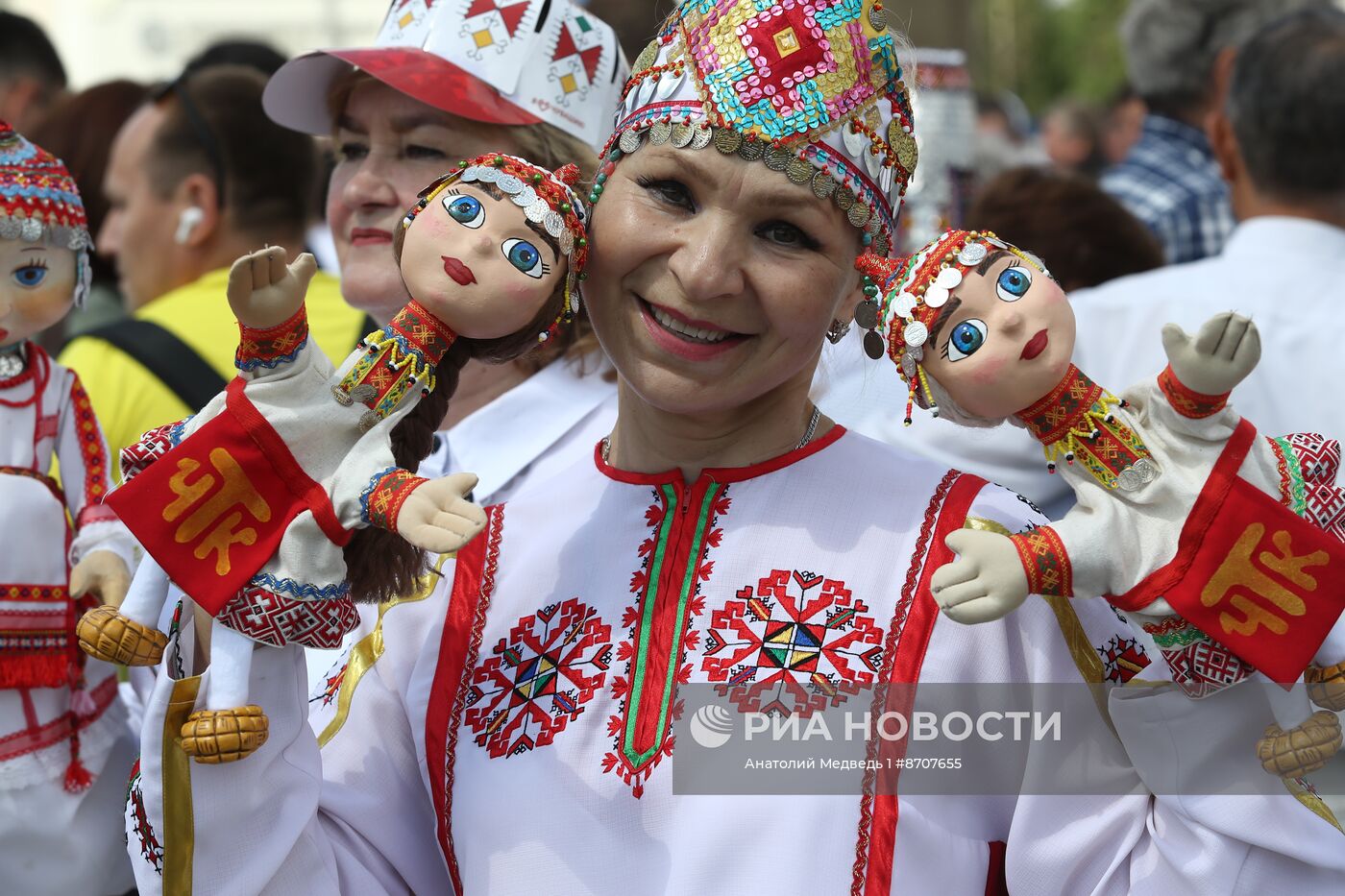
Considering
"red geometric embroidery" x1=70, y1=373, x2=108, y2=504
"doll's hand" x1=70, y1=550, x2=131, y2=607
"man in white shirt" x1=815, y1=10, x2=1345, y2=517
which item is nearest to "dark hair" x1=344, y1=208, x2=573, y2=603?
"doll's hand" x1=70, y1=550, x2=131, y2=607

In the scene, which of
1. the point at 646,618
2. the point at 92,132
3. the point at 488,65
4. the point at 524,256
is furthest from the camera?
the point at 92,132

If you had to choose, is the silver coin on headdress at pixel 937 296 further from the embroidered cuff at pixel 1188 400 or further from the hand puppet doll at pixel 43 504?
the hand puppet doll at pixel 43 504

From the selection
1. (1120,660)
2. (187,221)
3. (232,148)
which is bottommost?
(187,221)

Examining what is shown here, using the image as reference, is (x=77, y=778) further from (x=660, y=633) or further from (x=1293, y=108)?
(x=1293, y=108)

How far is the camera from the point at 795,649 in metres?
2.07

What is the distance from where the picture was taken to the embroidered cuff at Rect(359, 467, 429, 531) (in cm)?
181

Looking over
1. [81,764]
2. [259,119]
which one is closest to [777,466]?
[81,764]

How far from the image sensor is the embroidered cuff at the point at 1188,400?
5.81 feet

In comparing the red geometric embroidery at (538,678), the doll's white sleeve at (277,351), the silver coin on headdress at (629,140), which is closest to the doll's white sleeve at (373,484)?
the doll's white sleeve at (277,351)

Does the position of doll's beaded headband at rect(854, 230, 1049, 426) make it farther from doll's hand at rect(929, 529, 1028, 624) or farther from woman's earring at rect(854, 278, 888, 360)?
doll's hand at rect(929, 529, 1028, 624)

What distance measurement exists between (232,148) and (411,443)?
241 centimetres

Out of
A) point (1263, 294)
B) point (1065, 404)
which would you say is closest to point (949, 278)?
point (1065, 404)

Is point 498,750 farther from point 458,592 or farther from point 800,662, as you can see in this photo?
point 800,662

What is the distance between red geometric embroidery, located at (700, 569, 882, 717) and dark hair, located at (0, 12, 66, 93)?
4.87 meters
